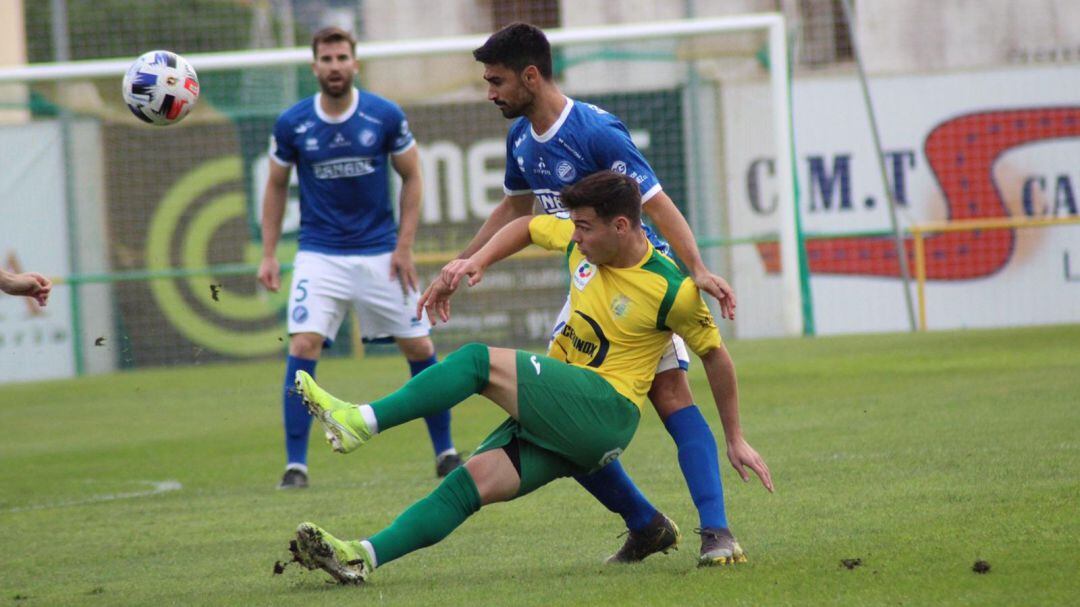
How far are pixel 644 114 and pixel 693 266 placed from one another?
46.6ft

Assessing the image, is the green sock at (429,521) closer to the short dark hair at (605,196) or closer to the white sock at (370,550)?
the white sock at (370,550)

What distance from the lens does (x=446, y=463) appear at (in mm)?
8641

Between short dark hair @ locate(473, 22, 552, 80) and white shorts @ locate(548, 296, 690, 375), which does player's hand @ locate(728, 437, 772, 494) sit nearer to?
white shorts @ locate(548, 296, 690, 375)

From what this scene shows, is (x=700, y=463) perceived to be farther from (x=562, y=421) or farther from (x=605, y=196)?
(x=605, y=196)

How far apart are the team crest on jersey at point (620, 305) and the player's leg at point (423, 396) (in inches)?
16.6

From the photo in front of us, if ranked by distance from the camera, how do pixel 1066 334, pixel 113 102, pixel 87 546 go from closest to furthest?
pixel 87 546 < pixel 1066 334 < pixel 113 102

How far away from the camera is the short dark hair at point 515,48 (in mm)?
5648

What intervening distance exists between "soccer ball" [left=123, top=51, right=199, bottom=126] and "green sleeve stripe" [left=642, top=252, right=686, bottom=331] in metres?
3.72

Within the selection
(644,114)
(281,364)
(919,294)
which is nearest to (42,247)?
(281,364)

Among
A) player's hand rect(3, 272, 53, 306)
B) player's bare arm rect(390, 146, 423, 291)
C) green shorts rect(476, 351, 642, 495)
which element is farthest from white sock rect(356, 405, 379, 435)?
player's bare arm rect(390, 146, 423, 291)

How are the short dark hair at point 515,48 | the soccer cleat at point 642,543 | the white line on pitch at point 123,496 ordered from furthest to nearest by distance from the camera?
the white line on pitch at point 123,496, the short dark hair at point 515,48, the soccer cleat at point 642,543

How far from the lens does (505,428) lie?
522cm

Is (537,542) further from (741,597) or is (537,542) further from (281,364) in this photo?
(281,364)

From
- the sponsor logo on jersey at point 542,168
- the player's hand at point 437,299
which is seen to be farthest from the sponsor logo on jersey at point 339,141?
the player's hand at point 437,299
